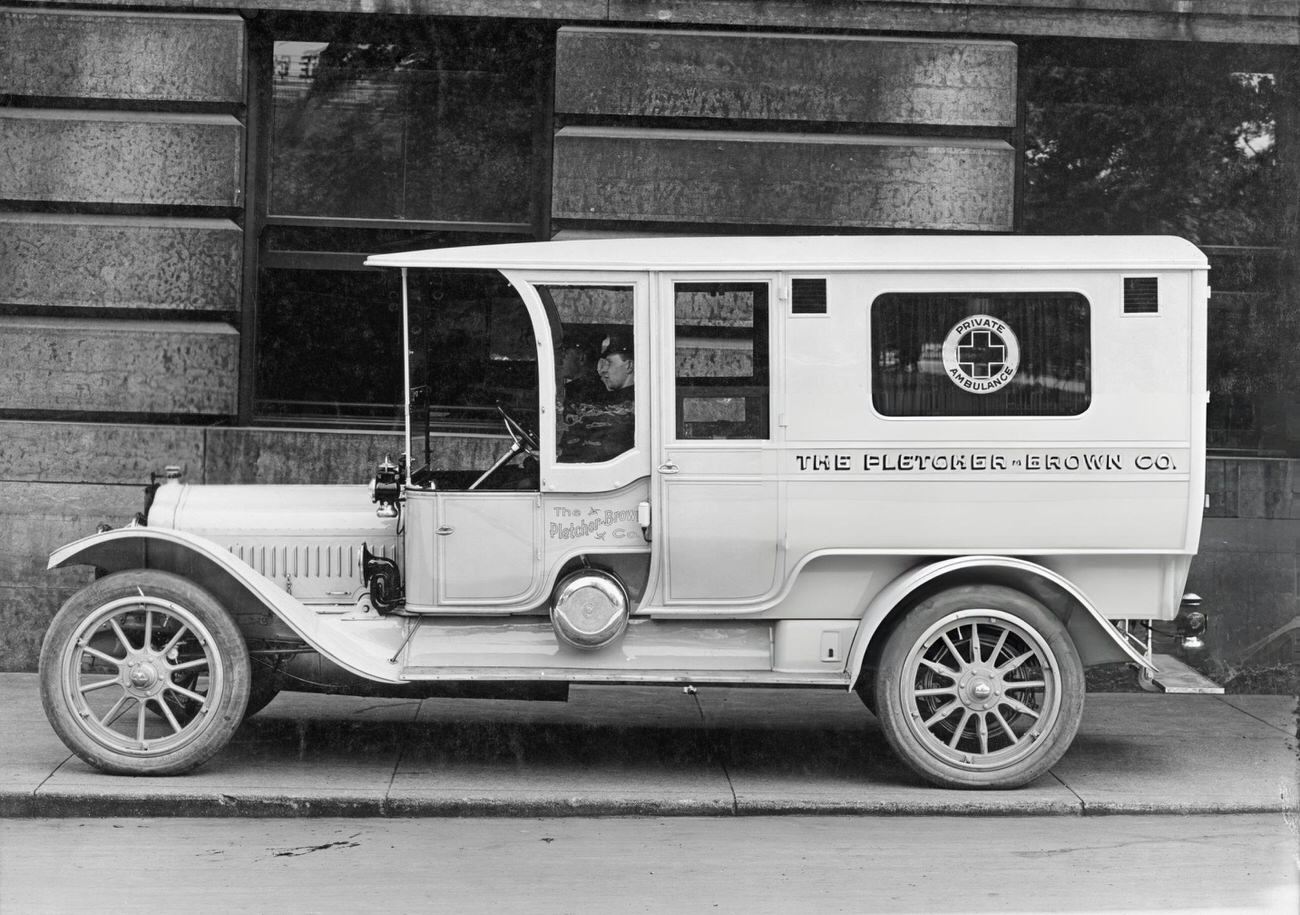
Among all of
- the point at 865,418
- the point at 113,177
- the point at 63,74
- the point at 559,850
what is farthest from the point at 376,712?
the point at 63,74

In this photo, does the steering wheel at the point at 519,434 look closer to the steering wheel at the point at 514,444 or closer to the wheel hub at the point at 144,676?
the steering wheel at the point at 514,444

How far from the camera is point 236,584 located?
6242 millimetres

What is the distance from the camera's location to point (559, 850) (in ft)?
17.7

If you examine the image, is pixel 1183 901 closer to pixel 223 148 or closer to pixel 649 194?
pixel 649 194

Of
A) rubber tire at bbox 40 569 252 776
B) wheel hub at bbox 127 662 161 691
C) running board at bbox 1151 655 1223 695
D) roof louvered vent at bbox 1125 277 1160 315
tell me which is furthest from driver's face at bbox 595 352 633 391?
running board at bbox 1151 655 1223 695

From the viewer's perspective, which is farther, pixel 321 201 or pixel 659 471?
pixel 321 201

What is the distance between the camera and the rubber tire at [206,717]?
605 cm

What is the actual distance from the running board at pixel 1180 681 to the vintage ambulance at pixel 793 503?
0.13 m

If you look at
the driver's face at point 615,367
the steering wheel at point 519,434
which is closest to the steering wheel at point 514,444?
the steering wheel at point 519,434

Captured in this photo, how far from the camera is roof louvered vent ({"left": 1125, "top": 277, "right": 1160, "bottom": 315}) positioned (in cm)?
605

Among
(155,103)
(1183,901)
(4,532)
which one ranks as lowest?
(1183,901)

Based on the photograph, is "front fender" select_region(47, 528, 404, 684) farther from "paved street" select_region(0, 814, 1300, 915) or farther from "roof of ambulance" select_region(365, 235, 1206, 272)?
"roof of ambulance" select_region(365, 235, 1206, 272)

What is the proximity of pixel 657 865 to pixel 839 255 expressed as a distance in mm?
2666

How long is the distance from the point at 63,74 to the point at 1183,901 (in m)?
7.72
